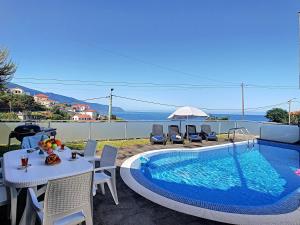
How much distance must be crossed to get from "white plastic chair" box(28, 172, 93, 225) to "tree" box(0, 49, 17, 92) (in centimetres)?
987

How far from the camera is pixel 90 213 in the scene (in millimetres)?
2490

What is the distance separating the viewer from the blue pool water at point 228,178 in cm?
401

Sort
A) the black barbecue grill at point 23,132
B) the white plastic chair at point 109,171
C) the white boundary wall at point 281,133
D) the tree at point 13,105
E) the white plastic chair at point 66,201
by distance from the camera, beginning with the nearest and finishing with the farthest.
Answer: the white plastic chair at point 66,201 → the white plastic chair at point 109,171 → the black barbecue grill at point 23,132 → the white boundary wall at point 281,133 → the tree at point 13,105

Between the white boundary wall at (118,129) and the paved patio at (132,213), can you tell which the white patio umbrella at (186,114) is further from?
the paved patio at (132,213)

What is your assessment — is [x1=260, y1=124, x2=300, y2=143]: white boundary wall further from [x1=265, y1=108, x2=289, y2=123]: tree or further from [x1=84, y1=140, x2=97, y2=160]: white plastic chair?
[x1=265, y1=108, x2=289, y2=123]: tree

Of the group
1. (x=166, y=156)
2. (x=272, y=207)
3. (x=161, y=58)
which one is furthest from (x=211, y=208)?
(x=161, y=58)

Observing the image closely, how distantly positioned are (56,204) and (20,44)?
2503cm

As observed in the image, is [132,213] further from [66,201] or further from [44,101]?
[44,101]

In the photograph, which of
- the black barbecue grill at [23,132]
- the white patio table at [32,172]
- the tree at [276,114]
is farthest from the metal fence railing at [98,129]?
the tree at [276,114]

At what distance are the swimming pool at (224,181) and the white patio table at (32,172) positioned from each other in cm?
153

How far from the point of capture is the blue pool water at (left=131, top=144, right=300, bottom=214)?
13.1ft

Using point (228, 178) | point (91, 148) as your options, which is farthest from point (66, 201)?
point (228, 178)

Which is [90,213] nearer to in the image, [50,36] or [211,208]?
[211,208]

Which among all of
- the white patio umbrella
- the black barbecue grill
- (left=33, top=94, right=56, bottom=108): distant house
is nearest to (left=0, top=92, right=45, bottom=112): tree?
(left=33, top=94, right=56, bottom=108): distant house
